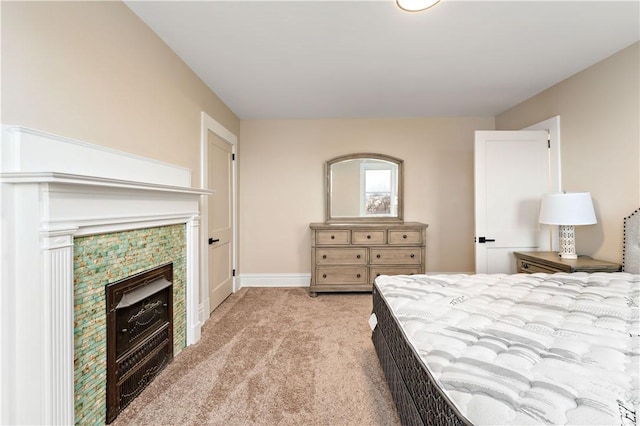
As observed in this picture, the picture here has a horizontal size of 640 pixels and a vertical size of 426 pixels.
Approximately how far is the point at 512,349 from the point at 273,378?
150 cm

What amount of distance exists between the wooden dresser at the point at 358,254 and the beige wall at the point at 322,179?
529 mm

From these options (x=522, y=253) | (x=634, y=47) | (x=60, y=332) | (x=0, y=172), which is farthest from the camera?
(x=522, y=253)

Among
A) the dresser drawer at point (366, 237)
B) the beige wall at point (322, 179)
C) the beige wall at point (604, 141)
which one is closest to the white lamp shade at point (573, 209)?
the beige wall at point (604, 141)

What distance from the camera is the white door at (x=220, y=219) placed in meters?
3.11

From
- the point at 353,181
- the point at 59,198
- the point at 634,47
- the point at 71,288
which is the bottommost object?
the point at 71,288

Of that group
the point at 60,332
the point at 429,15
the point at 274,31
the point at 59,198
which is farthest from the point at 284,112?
the point at 60,332

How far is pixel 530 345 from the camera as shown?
103 centimetres

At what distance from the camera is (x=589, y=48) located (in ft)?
7.40

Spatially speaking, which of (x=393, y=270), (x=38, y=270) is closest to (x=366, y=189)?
(x=393, y=270)

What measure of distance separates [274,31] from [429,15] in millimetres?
1077

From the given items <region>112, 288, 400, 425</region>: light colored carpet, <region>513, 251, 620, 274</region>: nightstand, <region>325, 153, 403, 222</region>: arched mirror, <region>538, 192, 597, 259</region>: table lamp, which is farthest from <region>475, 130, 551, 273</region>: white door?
<region>112, 288, 400, 425</region>: light colored carpet

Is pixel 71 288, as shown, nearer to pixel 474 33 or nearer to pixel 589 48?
pixel 474 33

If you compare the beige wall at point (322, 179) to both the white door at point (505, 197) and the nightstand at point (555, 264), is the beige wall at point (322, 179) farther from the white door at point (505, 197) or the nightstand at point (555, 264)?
the nightstand at point (555, 264)

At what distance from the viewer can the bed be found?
0.73m
